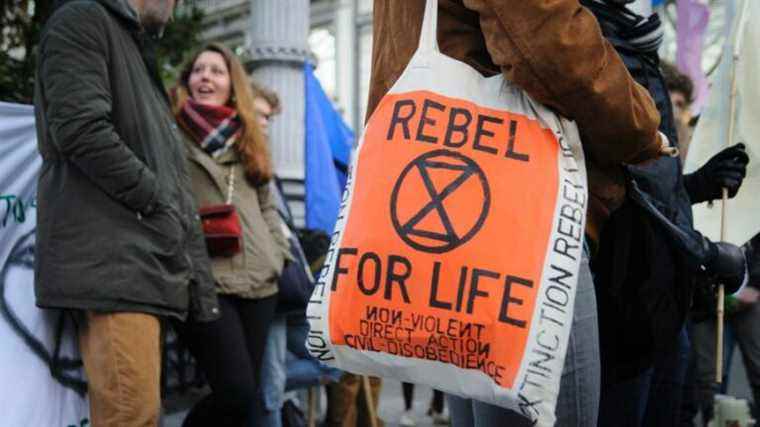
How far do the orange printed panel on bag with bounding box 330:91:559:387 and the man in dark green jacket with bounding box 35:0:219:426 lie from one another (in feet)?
4.21

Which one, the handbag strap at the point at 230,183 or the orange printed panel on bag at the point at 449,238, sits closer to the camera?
the orange printed panel on bag at the point at 449,238

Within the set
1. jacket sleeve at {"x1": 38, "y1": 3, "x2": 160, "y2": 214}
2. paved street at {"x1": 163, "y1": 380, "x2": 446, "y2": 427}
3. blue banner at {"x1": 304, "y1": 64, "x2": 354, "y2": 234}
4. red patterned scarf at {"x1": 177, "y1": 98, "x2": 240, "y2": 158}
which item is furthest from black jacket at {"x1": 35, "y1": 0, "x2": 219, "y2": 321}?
paved street at {"x1": 163, "y1": 380, "x2": 446, "y2": 427}

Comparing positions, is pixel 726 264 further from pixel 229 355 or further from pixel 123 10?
pixel 123 10

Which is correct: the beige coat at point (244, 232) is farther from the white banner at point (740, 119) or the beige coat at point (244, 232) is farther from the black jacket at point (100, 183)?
the white banner at point (740, 119)

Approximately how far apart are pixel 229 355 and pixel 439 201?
2047mm

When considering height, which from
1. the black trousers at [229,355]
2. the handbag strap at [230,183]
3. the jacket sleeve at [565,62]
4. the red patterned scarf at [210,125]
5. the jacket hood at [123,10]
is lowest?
the black trousers at [229,355]

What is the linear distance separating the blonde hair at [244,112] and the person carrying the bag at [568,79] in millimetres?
2058

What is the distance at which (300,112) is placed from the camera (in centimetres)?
712

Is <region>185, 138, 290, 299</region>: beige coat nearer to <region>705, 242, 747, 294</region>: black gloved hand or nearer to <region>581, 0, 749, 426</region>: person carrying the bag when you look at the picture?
<region>581, 0, 749, 426</region>: person carrying the bag

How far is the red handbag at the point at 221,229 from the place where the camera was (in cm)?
382

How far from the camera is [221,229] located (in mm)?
3834

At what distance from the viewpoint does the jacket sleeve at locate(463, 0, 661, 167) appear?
5.78ft

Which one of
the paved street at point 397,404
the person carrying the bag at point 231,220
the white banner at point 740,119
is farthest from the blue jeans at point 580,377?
the paved street at point 397,404

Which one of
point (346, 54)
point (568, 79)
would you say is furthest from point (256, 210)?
point (346, 54)
